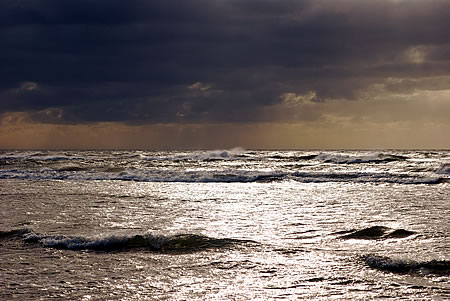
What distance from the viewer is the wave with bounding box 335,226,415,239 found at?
11.9 meters

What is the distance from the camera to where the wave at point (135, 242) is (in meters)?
11.0

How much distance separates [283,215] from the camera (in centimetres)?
1549

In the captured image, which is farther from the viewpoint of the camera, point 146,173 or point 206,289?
point 146,173

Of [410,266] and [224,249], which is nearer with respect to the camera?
[410,266]

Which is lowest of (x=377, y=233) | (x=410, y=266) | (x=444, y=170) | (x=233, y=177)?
(x=410, y=266)

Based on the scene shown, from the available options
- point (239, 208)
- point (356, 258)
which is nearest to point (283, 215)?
point (239, 208)

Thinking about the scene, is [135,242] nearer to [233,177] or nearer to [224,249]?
[224,249]

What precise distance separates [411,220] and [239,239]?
5.75 m

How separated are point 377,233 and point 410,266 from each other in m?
3.27

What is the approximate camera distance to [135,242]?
11.5 meters

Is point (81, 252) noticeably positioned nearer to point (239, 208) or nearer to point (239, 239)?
point (239, 239)

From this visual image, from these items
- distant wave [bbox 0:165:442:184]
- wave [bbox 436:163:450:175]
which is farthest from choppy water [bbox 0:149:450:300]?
wave [bbox 436:163:450:175]

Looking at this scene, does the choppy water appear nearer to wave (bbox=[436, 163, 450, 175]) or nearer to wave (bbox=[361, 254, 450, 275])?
wave (bbox=[361, 254, 450, 275])

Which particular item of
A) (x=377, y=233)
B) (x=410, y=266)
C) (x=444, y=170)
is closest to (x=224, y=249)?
(x=410, y=266)
